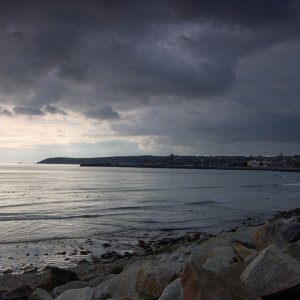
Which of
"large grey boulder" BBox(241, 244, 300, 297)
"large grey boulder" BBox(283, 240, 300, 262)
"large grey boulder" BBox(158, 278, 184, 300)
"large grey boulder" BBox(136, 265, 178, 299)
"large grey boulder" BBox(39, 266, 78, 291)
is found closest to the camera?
"large grey boulder" BBox(241, 244, 300, 297)

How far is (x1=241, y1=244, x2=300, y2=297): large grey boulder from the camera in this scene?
4820mm

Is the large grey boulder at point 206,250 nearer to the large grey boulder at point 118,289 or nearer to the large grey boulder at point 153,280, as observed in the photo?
the large grey boulder at point 118,289

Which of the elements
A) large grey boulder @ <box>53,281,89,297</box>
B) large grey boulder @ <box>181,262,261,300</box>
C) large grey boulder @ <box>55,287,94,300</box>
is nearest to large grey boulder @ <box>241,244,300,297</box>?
large grey boulder @ <box>181,262,261,300</box>

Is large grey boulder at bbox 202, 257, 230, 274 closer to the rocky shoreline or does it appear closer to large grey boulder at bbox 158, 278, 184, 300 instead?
the rocky shoreline

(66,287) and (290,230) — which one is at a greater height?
(290,230)

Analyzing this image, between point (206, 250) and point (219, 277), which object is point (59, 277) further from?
point (219, 277)

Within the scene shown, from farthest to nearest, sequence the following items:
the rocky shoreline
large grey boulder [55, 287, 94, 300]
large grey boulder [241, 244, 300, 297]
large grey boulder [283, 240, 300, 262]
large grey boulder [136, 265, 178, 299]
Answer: large grey boulder [283, 240, 300, 262], large grey boulder [55, 287, 94, 300], large grey boulder [136, 265, 178, 299], large grey boulder [241, 244, 300, 297], the rocky shoreline

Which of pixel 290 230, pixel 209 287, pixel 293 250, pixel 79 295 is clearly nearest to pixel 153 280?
pixel 79 295

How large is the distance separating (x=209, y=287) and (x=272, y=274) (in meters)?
1.03

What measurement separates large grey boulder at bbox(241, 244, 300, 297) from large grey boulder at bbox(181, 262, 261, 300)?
0.40m

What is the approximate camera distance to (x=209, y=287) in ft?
14.2

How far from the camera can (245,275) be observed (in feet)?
17.0

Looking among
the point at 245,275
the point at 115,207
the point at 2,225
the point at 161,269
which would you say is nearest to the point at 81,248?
the point at 2,225

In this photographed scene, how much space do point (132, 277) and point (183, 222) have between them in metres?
21.5
